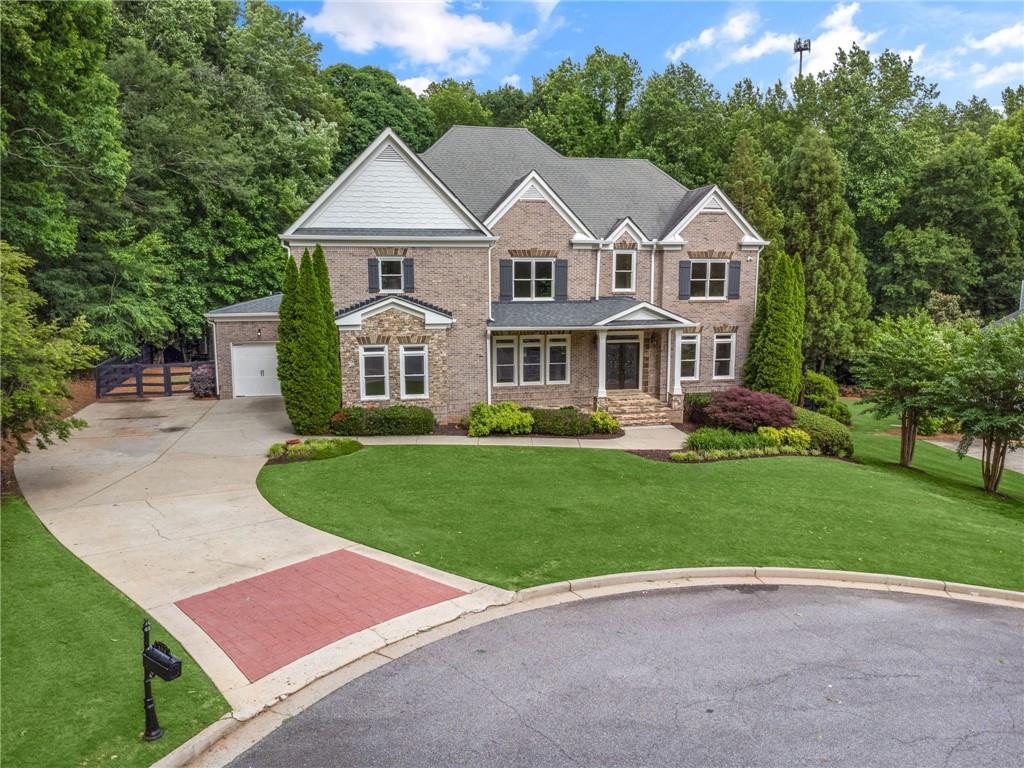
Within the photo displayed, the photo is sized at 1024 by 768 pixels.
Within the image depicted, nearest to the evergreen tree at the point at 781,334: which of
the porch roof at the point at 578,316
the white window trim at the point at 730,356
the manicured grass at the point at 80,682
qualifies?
the white window trim at the point at 730,356

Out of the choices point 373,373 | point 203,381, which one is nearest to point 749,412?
point 373,373

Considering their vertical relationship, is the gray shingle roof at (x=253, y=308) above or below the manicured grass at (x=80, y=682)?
above

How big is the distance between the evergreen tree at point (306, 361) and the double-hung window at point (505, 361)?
20.4ft

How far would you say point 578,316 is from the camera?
78.8 ft

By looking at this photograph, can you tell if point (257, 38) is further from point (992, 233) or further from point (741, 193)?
point (992, 233)

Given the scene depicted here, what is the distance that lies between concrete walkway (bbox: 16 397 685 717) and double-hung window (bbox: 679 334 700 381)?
1596 centimetres

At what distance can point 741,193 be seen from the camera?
3788 cm

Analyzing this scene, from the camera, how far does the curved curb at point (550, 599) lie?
20.9 feet

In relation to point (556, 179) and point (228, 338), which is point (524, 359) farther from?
point (228, 338)

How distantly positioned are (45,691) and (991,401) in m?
20.3

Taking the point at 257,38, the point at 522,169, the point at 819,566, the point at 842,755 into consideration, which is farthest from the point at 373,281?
the point at 257,38

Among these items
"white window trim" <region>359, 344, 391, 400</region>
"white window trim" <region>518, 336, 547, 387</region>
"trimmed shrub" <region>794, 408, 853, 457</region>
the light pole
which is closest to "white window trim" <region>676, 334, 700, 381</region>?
"white window trim" <region>518, 336, 547, 387</region>

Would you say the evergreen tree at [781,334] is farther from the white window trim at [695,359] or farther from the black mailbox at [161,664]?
the black mailbox at [161,664]

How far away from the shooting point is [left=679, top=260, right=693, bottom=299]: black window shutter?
26.3m
